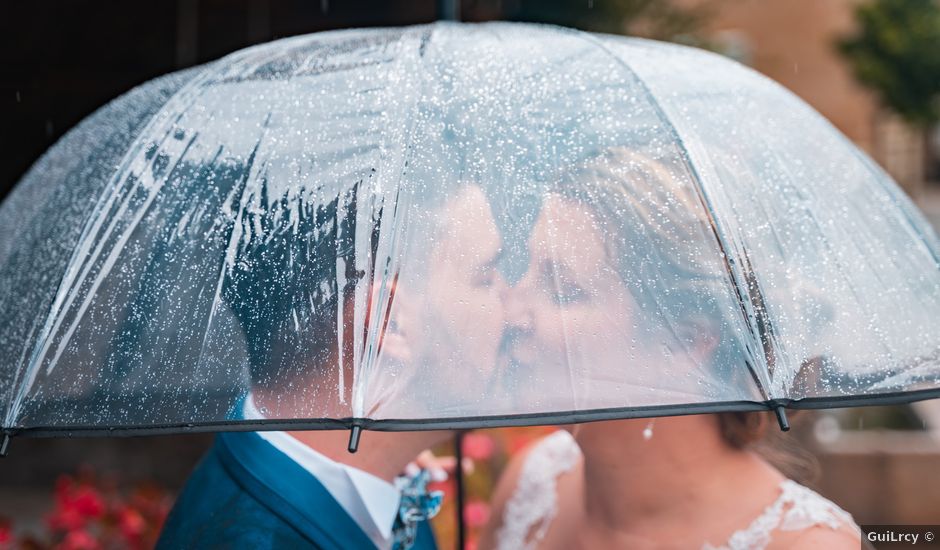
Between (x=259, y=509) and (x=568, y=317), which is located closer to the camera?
(x=568, y=317)

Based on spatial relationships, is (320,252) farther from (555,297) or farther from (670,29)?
(670,29)

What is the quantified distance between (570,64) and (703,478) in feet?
2.98

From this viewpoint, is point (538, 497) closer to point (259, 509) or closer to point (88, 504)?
point (259, 509)

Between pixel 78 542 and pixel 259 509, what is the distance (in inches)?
78.4

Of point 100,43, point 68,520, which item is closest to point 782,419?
point 68,520

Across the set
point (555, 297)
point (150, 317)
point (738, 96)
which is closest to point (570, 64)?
point (738, 96)

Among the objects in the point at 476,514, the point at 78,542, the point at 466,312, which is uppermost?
the point at 466,312

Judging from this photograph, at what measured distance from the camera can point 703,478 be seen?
7.11 ft

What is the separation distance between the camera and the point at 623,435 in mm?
2154

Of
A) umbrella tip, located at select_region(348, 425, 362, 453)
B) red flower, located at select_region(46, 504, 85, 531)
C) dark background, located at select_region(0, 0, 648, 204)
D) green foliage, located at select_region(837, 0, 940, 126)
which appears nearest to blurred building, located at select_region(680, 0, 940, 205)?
green foliage, located at select_region(837, 0, 940, 126)

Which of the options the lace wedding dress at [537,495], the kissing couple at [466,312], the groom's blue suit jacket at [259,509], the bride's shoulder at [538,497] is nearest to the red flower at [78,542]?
the bride's shoulder at [538,497]

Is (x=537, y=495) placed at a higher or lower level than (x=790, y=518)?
lower

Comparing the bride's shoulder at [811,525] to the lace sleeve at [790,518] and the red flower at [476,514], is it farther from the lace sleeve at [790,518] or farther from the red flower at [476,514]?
the red flower at [476,514]

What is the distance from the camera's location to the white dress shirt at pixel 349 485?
185 cm
